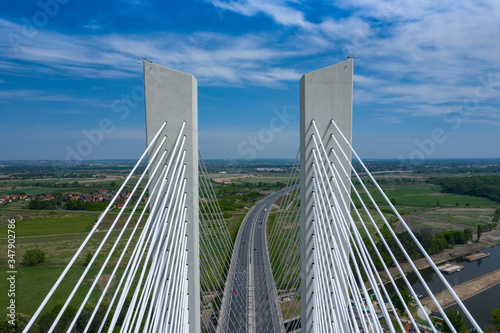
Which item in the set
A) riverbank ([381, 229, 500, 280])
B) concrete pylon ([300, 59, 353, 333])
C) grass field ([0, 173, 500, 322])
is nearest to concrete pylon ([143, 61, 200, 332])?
concrete pylon ([300, 59, 353, 333])

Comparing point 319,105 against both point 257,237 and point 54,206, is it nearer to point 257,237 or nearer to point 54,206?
point 257,237

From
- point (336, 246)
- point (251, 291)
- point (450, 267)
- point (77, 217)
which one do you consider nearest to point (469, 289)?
A: point (450, 267)

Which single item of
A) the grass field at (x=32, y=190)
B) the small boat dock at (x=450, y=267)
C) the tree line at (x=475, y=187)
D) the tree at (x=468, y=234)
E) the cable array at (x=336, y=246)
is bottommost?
the small boat dock at (x=450, y=267)

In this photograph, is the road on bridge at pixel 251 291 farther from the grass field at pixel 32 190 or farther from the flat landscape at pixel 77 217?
the grass field at pixel 32 190

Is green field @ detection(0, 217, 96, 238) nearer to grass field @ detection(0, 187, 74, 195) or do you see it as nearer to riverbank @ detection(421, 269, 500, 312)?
grass field @ detection(0, 187, 74, 195)

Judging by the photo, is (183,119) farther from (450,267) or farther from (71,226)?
(71,226)

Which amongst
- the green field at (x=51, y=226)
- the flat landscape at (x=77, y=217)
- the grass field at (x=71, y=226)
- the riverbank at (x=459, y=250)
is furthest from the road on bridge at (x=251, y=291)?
the green field at (x=51, y=226)

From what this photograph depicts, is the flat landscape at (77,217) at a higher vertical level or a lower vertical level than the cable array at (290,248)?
lower
